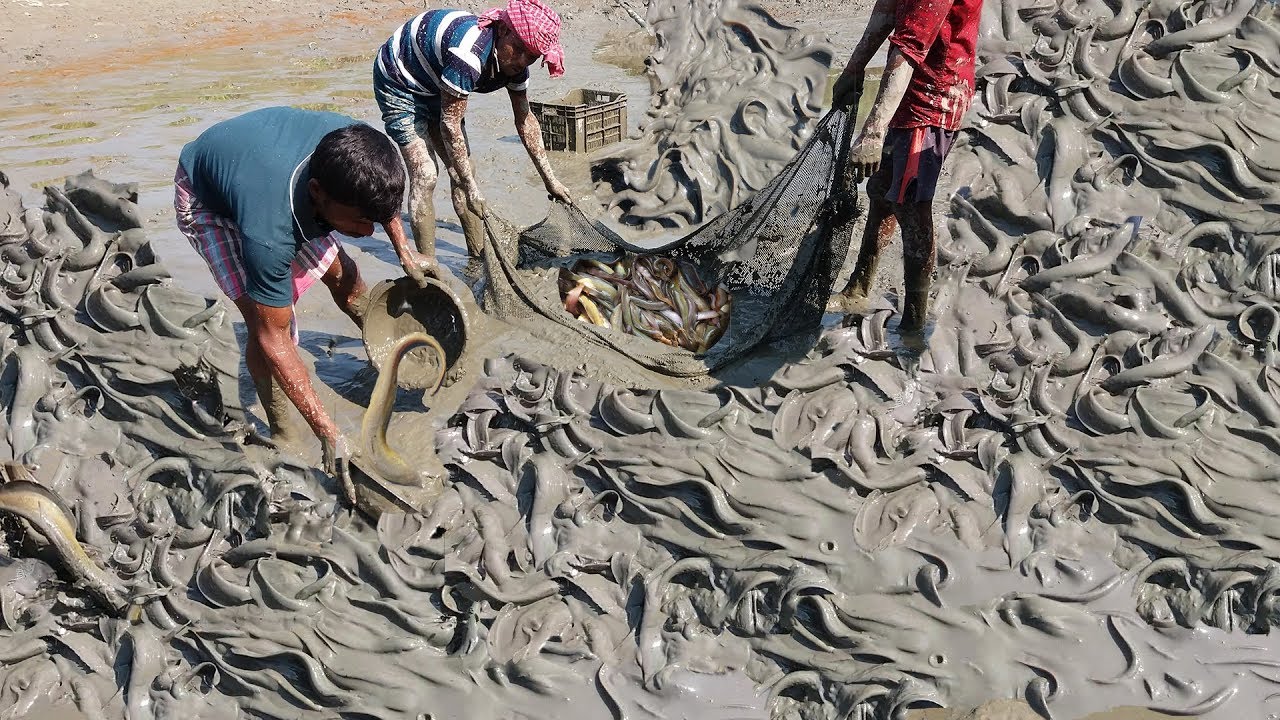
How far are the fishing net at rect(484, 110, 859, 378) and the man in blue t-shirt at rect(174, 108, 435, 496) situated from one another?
1352 mm

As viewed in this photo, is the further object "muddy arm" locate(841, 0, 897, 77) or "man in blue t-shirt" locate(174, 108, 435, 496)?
"muddy arm" locate(841, 0, 897, 77)

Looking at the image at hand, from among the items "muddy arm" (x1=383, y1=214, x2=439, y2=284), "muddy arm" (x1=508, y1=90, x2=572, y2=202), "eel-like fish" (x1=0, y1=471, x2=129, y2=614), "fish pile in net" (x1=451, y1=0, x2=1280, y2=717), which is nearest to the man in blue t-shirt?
"muddy arm" (x1=383, y1=214, x2=439, y2=284)

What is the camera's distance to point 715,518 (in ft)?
10.5

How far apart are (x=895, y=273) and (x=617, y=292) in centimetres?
158

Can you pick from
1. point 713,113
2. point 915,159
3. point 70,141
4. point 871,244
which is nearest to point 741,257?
point 871,244

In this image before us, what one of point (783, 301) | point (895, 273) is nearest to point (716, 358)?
point (783, 301)

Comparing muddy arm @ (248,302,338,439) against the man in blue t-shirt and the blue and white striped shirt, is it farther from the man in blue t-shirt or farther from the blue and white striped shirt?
the blue and white striped shirt

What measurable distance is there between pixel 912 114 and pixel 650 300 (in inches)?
61.0

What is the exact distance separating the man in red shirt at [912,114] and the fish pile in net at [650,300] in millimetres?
846

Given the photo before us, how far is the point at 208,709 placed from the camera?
2932 millimetres

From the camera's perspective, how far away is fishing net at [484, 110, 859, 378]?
3.93m

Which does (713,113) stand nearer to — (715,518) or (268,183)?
(715,518)

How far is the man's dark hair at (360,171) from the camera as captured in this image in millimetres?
2682

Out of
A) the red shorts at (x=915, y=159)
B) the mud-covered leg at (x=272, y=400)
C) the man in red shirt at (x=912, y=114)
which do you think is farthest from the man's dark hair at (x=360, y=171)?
the red shorts at (x=915, y=159)
